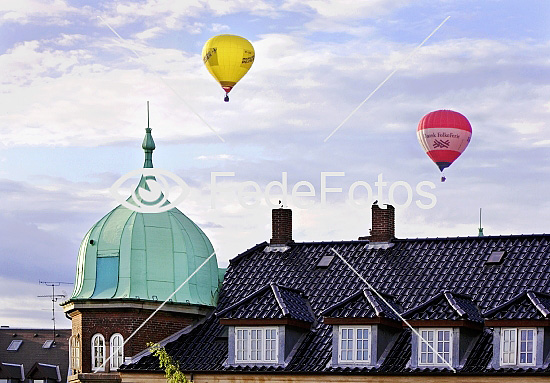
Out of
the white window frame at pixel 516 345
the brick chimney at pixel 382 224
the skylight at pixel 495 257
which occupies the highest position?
the brick chimney at pixel 382 224

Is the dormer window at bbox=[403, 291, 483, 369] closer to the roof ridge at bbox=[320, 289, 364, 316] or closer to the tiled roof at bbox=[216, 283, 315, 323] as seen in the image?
the roof ridge at bbox=[320, 289, 364, 316]

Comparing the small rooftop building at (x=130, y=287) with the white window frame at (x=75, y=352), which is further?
the white window frame at (x=75, y=352)

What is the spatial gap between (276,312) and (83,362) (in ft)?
30.7

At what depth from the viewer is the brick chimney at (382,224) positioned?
67.6 meters

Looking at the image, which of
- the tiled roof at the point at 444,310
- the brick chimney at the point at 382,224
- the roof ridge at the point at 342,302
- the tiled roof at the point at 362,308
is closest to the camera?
the tiled roof at the point at 444,310

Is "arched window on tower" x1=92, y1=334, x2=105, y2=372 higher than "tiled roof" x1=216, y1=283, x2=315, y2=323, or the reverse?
"tiled roof" x1=216, y1=283, x2=315, y2=323

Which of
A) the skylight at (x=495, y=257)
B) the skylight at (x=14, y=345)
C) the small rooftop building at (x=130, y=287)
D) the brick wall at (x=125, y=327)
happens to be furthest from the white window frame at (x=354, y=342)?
the skylight at (x=14, y=345)

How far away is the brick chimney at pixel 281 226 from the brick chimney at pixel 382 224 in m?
4.03

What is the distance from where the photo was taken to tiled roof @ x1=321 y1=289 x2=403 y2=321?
59.6 metres

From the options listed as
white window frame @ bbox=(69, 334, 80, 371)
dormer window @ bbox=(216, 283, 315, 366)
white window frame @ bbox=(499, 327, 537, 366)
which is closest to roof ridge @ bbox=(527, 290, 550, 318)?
white window frame @ bbox=(499, 327, 537, 366)

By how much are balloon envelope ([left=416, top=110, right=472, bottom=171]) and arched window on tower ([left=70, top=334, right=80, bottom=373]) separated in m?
18.6

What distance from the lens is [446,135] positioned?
2884 inches

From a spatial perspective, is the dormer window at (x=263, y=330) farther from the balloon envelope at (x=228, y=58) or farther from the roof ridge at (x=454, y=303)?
the balloon envelope at (x=228, y=58)

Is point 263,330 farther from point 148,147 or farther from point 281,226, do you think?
point 148,147
